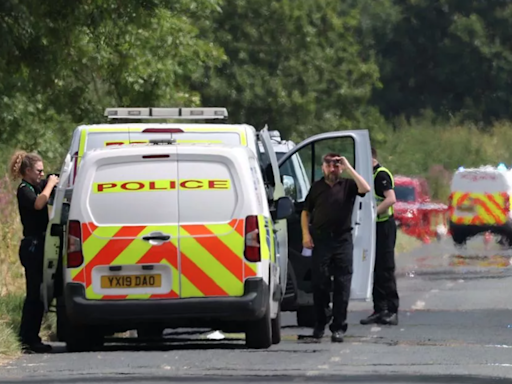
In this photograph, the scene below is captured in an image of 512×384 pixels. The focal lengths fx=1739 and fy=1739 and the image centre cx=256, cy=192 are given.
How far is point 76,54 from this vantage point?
23031 mm

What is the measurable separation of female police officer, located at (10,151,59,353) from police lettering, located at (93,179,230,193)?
1004 millimetres

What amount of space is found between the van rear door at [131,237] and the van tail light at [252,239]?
536 mm

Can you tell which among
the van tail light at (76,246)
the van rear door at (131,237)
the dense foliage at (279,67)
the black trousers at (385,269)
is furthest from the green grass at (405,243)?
the van tail light at (76,246)

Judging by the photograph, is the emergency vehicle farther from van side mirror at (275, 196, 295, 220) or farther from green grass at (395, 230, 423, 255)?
van side mirror at (275, 196, 295, 220)

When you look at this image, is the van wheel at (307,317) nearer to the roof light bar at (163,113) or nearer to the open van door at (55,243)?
the roof light bar at (163,113)

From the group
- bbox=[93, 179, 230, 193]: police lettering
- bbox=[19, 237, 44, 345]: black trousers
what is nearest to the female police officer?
bbox=[19, 237, 44, 345]: black trousers

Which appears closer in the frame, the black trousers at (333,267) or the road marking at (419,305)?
the black trousers at (333,267)

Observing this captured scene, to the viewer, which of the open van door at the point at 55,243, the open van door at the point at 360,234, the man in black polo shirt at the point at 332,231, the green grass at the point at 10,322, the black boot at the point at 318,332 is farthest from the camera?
the open van door at the point at 360,234

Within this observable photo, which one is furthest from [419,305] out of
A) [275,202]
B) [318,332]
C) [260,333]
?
[260,333]

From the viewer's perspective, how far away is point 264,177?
1515 centimetres

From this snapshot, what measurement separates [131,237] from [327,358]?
5.73ft

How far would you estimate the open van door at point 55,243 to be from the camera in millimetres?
13828

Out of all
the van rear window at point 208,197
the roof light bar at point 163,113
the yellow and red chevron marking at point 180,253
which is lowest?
the yellow and red chevron marking at point 180,253

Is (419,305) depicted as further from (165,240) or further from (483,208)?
(483,208)
